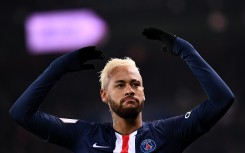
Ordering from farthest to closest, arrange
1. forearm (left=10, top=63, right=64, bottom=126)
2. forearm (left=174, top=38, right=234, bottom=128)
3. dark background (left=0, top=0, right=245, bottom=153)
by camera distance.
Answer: dark background (left=0, top=0, right=245, bottom=153) < forearm (left=10, top=63, right=64, bottom=126) < forearm (left=174, top=38, right=234, bottom=128)

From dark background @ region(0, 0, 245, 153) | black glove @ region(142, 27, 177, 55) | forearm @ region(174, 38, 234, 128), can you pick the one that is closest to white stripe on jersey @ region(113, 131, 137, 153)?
forearm @ region(174, 38, 234, 128)

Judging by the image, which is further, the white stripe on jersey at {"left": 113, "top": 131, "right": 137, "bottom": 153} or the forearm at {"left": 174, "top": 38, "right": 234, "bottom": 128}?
the white stripe on jersey at {"left": 113, "top": 131, "right": 137, "bottom": 153}

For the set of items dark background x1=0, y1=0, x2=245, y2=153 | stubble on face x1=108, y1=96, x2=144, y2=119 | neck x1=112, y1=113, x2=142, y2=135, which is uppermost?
stubble on face x1=108, y1=96, x2=144, y2=119

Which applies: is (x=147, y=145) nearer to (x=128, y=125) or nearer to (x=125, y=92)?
(x=128, y=125)

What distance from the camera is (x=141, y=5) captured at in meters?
12.8

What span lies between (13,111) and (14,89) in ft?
28.1

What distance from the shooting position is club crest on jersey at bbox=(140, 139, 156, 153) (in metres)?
3.40

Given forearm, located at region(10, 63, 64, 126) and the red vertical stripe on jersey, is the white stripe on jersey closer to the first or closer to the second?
the red vertical stripe on jersey

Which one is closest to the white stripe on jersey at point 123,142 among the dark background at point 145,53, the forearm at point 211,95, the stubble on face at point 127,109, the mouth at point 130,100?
the stubble on face at point 127,109

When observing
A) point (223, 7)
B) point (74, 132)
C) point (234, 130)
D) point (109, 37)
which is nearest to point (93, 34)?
point (109, 37)

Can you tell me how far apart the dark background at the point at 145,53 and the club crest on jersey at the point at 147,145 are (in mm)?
7369

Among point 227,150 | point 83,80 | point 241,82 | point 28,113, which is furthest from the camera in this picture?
point 83,80

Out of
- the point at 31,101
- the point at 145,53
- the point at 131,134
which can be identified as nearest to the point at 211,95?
the point at 131,134

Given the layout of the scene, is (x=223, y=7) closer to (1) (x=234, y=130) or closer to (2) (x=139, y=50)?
(2) (x=139, y=50)
